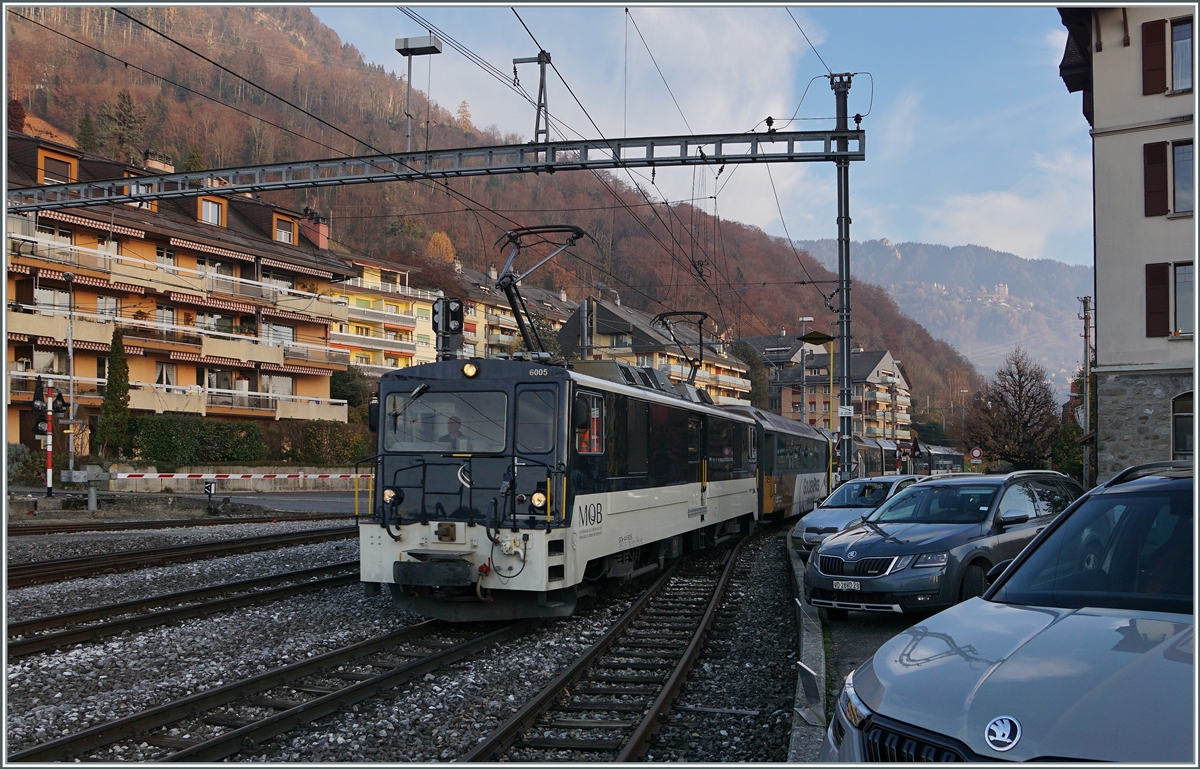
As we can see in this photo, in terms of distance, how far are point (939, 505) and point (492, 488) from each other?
5188mm

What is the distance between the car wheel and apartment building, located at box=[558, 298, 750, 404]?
1630 inches

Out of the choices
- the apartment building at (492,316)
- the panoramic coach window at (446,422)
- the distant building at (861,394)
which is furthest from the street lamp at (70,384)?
the distant building at (861,394)

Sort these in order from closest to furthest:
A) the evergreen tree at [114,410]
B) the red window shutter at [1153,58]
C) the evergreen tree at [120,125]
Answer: the red window shutter at [1153,58], the evergreen tree at [114,410], the evergreen tree at [120,125]

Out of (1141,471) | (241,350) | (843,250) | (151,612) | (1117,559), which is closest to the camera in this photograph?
(1117,559)

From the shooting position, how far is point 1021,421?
51.6 m

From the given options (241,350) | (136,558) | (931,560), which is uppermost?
(241,350)

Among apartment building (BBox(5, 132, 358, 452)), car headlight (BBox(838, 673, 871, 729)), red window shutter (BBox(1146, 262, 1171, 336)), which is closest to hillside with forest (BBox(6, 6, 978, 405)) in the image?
apartment building (BBox(5, 132, 358, 452))

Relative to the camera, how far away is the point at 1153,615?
3.90 meters

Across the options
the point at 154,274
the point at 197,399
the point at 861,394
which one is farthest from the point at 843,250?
the point at 861,394

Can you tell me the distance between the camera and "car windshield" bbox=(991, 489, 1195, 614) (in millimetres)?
4129

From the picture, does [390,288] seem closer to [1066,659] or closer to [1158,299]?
[1158,299]

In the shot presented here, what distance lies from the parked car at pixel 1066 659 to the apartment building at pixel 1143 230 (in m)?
20.9

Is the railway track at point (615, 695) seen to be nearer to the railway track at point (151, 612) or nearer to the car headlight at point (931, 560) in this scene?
the car headlight at point (931, 560)

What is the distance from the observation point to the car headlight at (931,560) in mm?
9305
